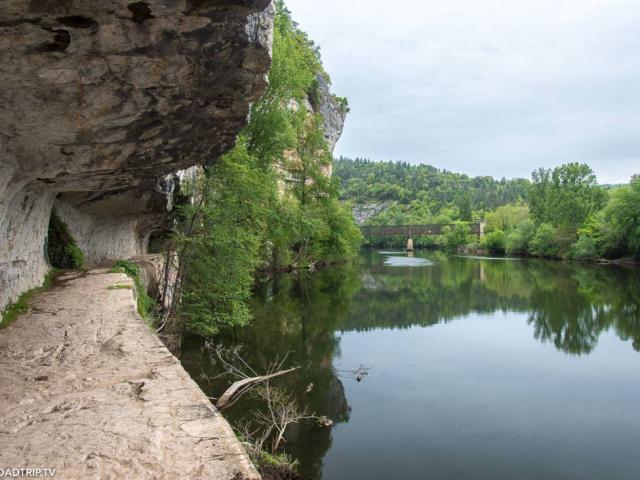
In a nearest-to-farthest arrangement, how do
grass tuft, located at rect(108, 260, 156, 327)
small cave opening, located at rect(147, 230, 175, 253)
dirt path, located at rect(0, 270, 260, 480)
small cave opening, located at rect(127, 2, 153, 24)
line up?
dirt path, located at rect(0, 270, 260, 480), small cave opening, located at rect(127, 2, 153, 24), grass tuft, located at rect(108, 260, 156, 327), small cave opening, located at rect(147, 230, 175, 253)

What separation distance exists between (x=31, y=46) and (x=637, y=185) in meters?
56.5

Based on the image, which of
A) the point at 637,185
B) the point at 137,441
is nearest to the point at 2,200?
the point at 137,441

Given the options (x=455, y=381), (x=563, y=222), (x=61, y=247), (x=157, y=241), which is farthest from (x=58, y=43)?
(x=563, y=222)

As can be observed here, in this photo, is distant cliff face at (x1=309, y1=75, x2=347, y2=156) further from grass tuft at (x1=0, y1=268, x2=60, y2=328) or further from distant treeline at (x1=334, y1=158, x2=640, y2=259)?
Answer: grass tuft at (x1=0, y1=268, x2=60, y2=328)

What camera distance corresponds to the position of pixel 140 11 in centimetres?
381

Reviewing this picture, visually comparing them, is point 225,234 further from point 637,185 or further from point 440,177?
point 440,177

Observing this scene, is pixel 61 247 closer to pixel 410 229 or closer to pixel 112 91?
pixel 112 91

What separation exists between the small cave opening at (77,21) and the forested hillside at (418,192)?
117364mm

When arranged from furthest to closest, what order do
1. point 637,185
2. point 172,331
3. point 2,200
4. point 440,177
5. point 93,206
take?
point 440,177 < point 637,185 < point 172,331 < point 93,206 < point 2,200

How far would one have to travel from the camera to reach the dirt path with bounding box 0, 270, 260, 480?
3012 millimetres

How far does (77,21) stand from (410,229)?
84033 mm

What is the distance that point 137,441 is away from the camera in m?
3.32

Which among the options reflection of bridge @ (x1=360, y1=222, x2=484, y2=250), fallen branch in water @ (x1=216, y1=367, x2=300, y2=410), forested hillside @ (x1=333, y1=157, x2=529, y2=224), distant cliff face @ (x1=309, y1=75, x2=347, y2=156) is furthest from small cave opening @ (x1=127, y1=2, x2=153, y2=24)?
forested hillside @ (x1=333, y1=157, x2=529, y2=224)

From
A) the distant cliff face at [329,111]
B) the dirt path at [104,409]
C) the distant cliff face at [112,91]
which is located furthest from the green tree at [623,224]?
the dirt path at [104,409]
